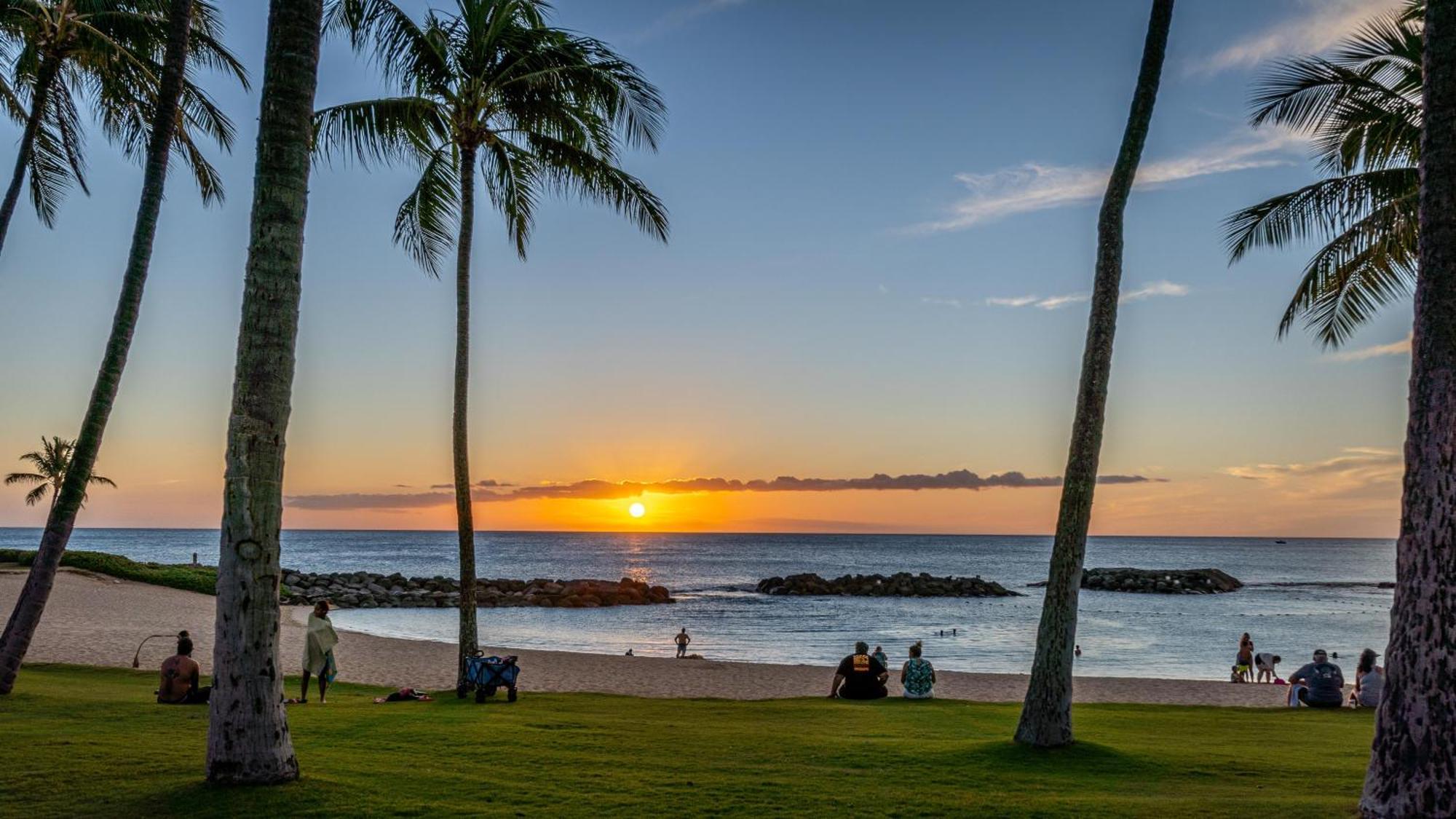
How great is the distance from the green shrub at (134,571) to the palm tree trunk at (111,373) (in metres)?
36.4

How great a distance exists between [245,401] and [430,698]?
28.7 feet

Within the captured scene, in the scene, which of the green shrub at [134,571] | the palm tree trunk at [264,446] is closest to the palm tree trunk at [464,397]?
the palm tree trunk at [264,446]

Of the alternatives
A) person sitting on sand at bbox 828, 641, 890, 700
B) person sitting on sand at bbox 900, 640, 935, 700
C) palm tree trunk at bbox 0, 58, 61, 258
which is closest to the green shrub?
palm tree trunk at bbox 0, 58, 61, 258

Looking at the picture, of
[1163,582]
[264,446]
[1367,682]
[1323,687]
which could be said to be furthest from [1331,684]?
[1163,582]

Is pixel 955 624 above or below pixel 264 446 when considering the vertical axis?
below

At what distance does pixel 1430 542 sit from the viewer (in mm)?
6203

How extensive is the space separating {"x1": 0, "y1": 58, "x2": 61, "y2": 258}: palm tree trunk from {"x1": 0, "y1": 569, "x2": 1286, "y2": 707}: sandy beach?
984 centimetres

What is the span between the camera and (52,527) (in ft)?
42.0

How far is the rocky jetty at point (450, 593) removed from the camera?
5588 centimetres

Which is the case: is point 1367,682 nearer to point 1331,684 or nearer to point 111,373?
point 1331,684

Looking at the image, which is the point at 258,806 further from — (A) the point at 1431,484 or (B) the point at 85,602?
(B) the point at 85,602

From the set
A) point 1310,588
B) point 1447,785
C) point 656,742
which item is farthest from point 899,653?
point 1310,588

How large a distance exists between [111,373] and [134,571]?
40.2 meters

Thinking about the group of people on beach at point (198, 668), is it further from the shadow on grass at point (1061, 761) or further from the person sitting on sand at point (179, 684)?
the shadow on grass at point (1061, 761)
